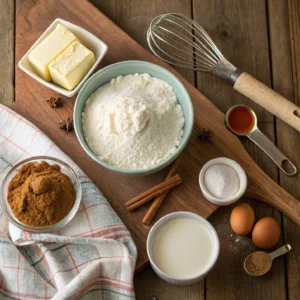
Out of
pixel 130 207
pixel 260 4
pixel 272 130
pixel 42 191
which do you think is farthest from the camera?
pixel 260 4

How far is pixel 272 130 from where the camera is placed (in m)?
1.76

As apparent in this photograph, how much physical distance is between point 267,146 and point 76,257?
0.67 meters

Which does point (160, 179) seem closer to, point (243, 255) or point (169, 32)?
point (243, 255)

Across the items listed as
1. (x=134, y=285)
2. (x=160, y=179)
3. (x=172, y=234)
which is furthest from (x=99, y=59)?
A: (x=134, y=285)

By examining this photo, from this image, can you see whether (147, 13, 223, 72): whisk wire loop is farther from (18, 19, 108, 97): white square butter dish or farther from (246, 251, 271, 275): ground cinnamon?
(246, 251, 271, 275): ground cinnamon

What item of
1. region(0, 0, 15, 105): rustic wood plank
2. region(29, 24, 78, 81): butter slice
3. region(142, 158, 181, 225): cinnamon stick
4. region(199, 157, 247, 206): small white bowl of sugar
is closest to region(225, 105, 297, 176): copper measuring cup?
region(199, 157, 247, 206): small white bowl of sugar

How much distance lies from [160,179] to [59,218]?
0.32 m

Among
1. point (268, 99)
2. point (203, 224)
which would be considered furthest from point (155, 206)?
point (268, 99)

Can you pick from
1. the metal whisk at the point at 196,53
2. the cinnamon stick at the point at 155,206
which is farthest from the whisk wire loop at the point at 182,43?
the cinnamon stick at the point at 155,206

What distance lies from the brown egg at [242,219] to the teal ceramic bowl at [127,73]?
0.25m

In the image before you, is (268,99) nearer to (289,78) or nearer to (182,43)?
(289,78)

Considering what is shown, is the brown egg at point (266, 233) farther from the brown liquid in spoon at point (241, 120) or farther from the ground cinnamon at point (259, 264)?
the brown liquid in spoon at point (241, 120)

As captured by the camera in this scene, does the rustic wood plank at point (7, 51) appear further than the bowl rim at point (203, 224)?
Yes

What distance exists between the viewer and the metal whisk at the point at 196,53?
66.2 inches
